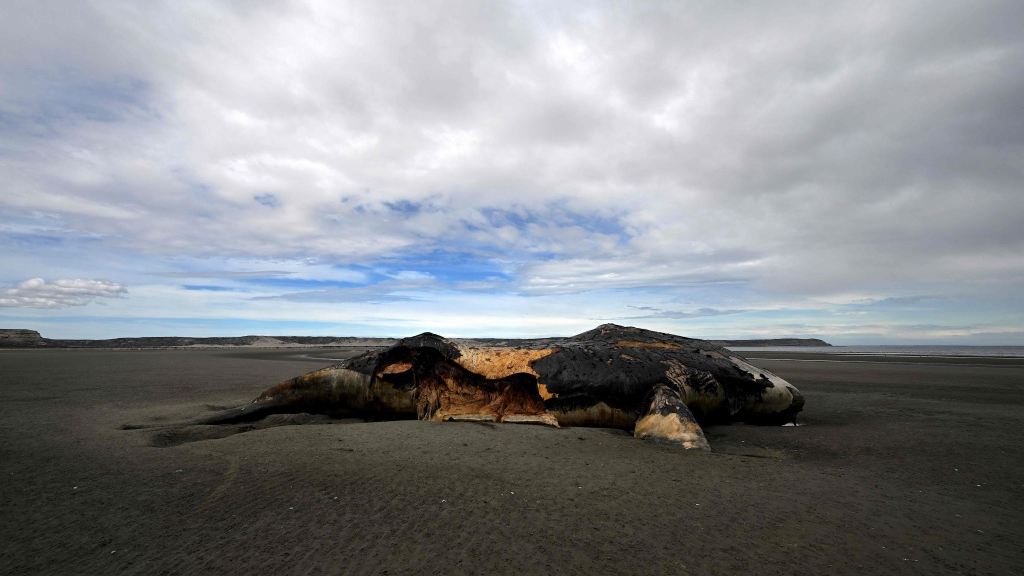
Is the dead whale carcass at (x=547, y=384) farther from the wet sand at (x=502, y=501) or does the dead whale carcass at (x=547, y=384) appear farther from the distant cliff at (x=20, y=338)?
the distant cliff at (x=20, y=338)

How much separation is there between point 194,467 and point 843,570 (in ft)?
15.2

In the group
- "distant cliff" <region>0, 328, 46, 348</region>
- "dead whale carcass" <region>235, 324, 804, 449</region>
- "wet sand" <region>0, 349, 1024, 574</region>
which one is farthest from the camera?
"distant cliff" <region>0, 328, 46, 348</region>

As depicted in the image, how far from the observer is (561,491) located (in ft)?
11.4

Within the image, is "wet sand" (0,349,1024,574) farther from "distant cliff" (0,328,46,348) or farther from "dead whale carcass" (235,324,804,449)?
"distant cliff" (0,328,46,348)

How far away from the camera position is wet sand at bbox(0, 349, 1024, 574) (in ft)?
8.01

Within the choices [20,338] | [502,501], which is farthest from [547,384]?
[20,338]

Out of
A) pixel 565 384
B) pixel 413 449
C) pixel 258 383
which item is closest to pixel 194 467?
pixel 413 449

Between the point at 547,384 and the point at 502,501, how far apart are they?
10.6 feet

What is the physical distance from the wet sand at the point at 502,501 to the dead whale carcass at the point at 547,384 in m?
0.65

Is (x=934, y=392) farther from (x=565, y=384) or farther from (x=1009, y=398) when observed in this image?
(x=565, y=384)

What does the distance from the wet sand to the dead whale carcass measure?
2.15ft

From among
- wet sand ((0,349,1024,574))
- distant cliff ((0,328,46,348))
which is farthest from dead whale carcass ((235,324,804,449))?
distant cliff ((0,328,46,348))

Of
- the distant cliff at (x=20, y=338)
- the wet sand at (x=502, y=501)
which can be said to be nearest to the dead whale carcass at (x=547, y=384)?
the wet sand at (x=502, y=501)

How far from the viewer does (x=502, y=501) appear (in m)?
3.26
